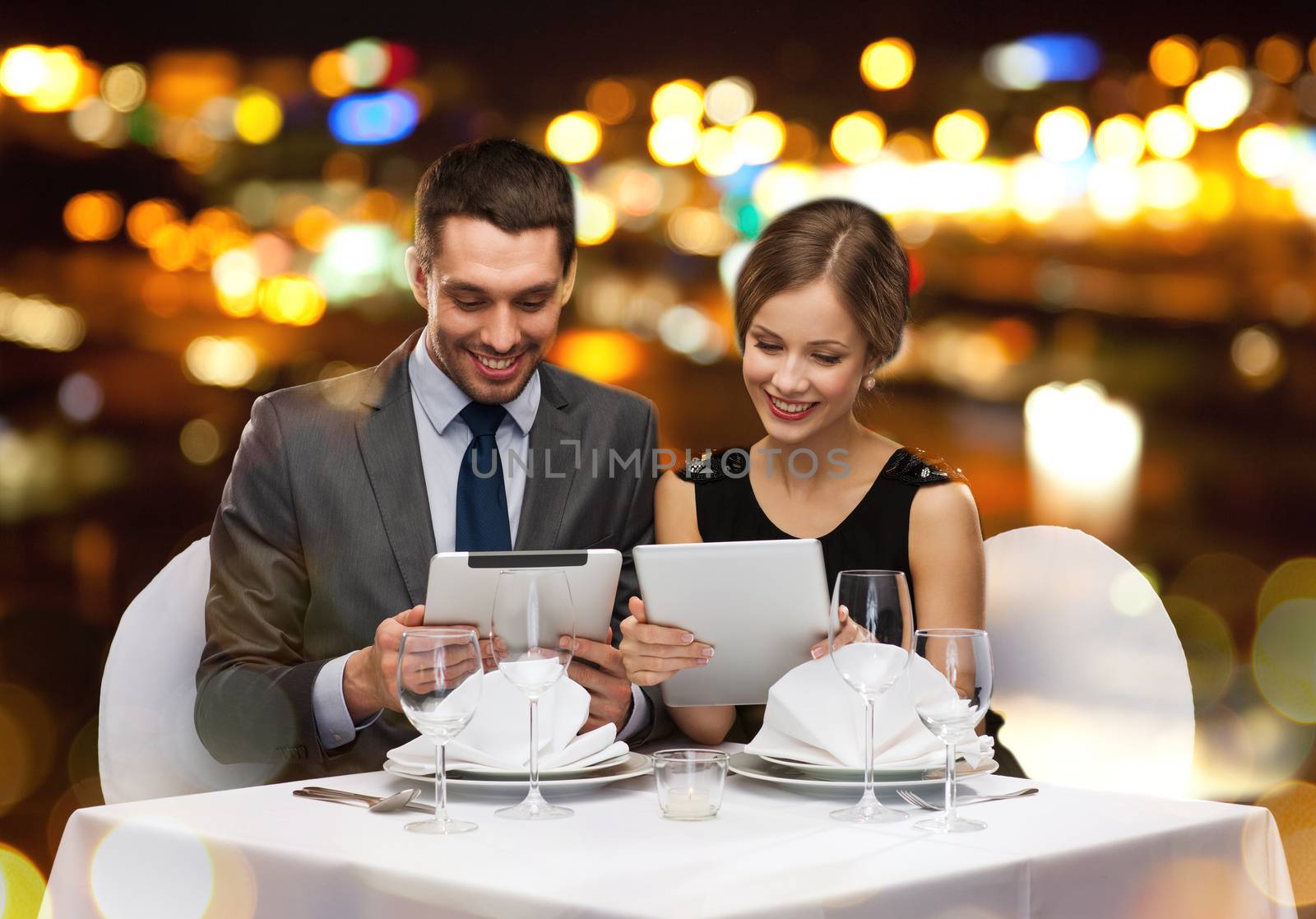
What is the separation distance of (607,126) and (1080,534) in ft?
9.19

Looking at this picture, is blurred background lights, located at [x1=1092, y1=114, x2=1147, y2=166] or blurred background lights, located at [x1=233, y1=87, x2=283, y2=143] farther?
blurred background lights, located at [x1=1092, y1=114, x2=1147, y2=166]

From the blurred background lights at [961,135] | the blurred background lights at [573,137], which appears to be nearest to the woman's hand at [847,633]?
the blurred background lights at [573,137]

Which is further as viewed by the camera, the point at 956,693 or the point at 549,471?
the point at 549,471

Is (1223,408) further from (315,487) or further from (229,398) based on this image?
(315,487)

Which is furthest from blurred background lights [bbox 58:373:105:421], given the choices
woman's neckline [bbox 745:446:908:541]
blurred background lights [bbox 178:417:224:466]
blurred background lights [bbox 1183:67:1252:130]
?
blurred background lights [bbox 1183:67:1252:130]

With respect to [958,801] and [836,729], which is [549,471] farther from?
[958,801]

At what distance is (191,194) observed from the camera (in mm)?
4344

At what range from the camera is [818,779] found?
132 cm

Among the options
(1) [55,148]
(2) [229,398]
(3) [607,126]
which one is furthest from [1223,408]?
(1) [55,148]

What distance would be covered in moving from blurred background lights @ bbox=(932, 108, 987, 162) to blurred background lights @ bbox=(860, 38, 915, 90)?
0.30 m

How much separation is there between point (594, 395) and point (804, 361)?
38 cm

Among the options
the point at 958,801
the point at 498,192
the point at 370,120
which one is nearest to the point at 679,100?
the point at 370,120

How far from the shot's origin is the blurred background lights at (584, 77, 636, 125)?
164 inches

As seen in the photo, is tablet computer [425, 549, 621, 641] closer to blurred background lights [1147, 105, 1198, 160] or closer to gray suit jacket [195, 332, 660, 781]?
gray suit jacket [195, 332, 660, 781]
